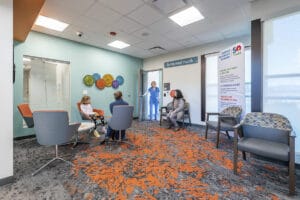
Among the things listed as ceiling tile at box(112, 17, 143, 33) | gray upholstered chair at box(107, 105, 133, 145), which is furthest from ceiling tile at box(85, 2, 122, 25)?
gray upholstered chair at box(107, 105, 133, 145)

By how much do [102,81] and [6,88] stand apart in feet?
11.3

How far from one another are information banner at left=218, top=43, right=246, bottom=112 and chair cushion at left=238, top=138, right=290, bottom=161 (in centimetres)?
117

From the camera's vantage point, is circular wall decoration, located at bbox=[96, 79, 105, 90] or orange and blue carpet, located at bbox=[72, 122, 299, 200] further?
circular wall decoration, located at bbox=[96, 79, 105, 90]

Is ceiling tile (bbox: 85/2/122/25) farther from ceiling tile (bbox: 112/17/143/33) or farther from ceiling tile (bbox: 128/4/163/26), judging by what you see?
ceiling tile (bbox: 128/4/163/26)

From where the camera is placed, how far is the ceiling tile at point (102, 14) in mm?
2878

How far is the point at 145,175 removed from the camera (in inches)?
78.1

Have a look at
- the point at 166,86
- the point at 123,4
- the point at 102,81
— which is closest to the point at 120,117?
the point at 123,4

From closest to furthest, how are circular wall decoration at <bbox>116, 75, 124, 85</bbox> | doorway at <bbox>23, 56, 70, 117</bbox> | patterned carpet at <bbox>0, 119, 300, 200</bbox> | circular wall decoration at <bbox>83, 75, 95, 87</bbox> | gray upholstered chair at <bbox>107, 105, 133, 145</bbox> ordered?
patterned carpet at <bbox>0, 119, 300, 200</bbox> → gray upholstered chair at <bbox>107, 105, 133, 145</bbox> → doorway at <bbox>23, 56, 70, 117</bbox> → circular wall decoration at <bbox>83, 75, 95, 87</bbox> → circular wall decoration at <bbox>116, 75, 124, 85</bbox>

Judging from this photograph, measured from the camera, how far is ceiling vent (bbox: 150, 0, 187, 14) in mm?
2641

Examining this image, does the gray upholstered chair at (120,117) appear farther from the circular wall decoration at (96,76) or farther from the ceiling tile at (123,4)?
the circular wall decoration at (96,76)

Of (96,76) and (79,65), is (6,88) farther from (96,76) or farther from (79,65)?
(96,76)

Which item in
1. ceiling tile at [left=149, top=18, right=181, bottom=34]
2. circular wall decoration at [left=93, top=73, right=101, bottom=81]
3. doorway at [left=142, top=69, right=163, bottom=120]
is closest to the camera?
ceiling tile at [left=149, top=18, right=181, bottom=34]

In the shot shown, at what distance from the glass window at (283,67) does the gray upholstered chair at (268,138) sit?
0.32 metres

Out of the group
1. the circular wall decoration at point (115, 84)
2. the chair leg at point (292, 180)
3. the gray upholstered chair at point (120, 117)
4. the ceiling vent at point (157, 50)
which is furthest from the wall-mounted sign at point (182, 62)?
the chair leg at point (292, 180)
